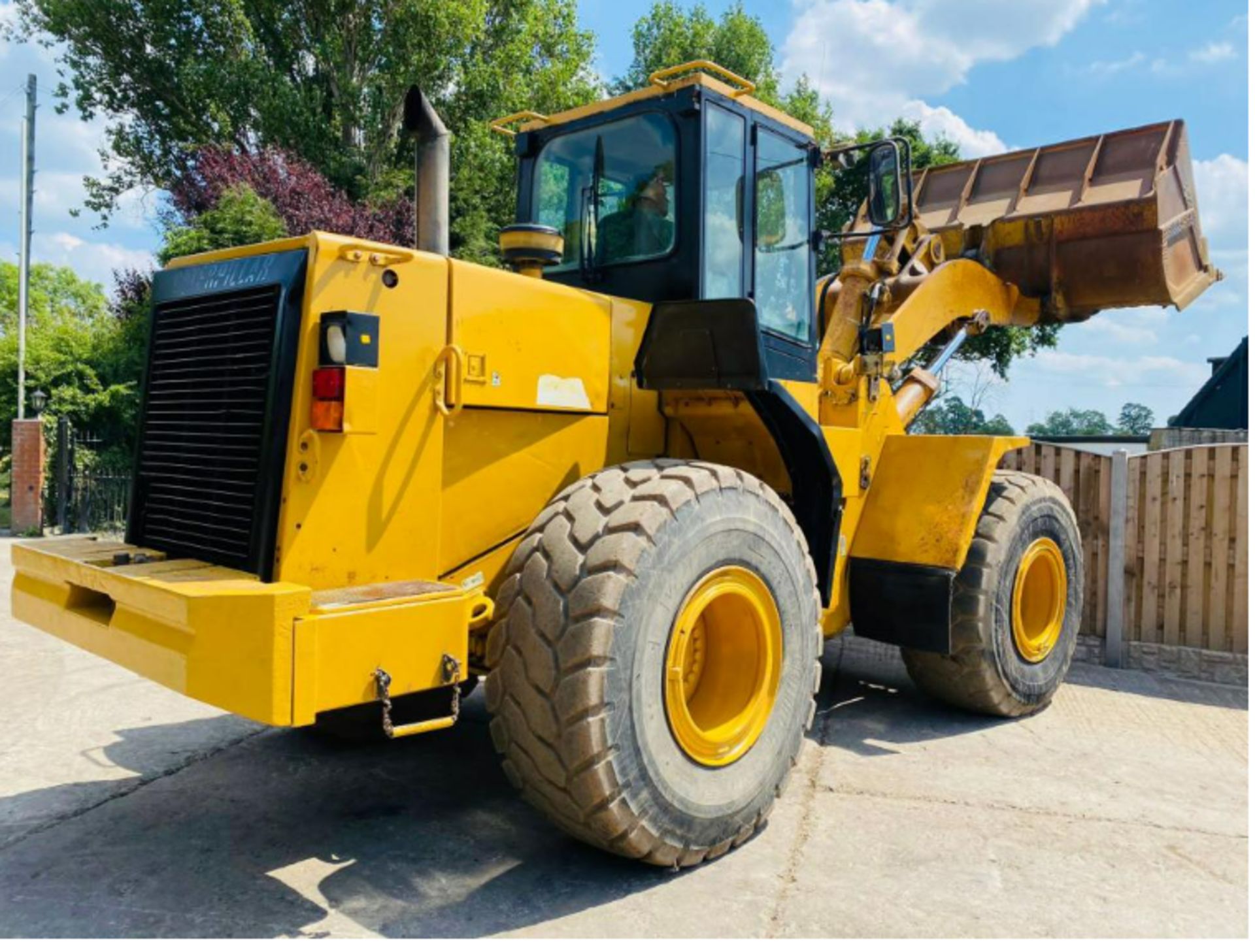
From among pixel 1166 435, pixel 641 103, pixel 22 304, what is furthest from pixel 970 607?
pixel 22 304

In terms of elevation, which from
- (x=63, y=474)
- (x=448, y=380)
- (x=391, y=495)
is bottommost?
(x=63, y=474)

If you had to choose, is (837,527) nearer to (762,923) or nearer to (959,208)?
(762,923)

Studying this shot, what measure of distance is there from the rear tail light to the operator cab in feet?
4.72

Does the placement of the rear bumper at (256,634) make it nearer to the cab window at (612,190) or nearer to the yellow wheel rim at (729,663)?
the yellow wheel rim at (729,663)

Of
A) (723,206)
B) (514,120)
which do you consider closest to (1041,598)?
(723,206)

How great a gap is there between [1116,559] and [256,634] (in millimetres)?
→ 6711

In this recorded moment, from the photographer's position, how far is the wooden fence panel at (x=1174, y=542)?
7070 mm

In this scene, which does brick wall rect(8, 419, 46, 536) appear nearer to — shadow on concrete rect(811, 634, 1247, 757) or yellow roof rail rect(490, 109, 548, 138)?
yellow roof rail rect(490, 109, 548, 138)

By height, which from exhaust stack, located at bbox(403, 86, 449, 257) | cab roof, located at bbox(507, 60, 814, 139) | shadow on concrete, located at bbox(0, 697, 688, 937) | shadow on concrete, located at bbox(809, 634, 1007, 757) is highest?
cab roof, located at bbox(507, 60, 814, 139)

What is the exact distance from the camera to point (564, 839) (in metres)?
3.78

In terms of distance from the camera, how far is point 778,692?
386 cm

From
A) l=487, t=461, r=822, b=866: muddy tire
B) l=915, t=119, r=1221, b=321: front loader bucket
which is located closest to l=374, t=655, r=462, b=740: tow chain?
l=487, t=461, r=822, b=866: muddy tire

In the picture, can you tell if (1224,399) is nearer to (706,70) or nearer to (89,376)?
(706,70)

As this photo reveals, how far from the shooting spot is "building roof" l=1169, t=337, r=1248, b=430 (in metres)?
18.3
